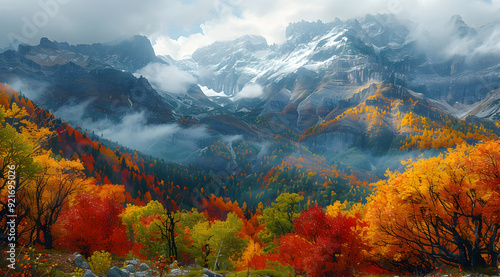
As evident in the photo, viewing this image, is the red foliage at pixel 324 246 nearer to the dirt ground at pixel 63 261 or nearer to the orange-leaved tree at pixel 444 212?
the orange-leaved tree at pixel 444 212

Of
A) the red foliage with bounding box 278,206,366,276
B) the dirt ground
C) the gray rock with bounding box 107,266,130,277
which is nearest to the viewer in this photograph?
the gray rock with bounding box 107,266,130,277

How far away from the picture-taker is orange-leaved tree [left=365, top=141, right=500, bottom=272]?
20812mm

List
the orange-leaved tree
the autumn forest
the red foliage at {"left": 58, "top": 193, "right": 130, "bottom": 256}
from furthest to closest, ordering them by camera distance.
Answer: the red foliage at {"left": 58, "top": 193, "right": 130, "bottom": 256}
the orange-leaved tree
the autumn forest

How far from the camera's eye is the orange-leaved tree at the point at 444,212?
20812 millimetres

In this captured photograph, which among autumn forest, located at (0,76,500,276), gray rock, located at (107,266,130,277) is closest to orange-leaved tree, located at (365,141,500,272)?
autumn forest, located at (0,76,500,276)

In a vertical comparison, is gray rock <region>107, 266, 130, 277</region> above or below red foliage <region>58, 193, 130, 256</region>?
below

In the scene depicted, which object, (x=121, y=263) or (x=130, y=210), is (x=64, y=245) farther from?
(x=130, y=210)

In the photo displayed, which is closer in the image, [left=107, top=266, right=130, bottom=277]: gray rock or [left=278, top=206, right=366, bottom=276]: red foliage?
[left=107, top=266, right=130, bottom=277]: gray rock

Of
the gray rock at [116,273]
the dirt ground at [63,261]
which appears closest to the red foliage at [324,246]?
the gray rock at [116,273]

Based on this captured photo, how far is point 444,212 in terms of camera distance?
75.8ft

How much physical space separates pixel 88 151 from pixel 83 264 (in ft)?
582

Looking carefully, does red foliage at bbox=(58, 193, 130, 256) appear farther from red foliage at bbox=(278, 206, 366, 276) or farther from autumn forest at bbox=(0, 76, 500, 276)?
red foliage at bbox=(278, 206, 366, 276)

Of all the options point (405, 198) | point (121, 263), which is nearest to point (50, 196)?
point (121, 263)

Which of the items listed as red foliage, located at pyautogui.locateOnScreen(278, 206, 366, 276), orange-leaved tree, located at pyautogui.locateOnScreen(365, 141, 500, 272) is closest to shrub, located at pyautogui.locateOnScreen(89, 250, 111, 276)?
red foliage, located at pyautogui.locateOnScreen(278, 206, 366, 276)
